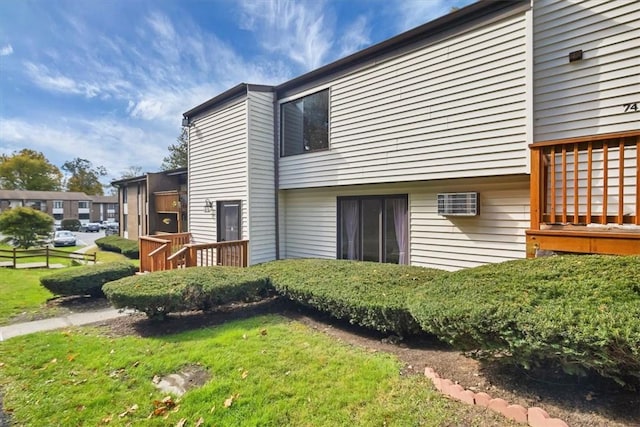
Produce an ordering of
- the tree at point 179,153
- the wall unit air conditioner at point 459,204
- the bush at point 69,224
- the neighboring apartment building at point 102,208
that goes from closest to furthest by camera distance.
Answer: the wall unit air conditioner at point 459,204 < the tree at point 179,153 < the bush at point 69,224 < the neighboring apartment building at point 102,208

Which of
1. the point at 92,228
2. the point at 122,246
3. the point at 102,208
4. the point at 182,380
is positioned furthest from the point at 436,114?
the point at 102,208

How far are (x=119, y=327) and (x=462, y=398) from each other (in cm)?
567

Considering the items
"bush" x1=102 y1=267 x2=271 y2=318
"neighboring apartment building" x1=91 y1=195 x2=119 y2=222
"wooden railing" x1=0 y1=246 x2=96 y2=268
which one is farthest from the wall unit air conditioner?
"neighboring apartment building" x1=91 y1=195 x2=119 y2=222

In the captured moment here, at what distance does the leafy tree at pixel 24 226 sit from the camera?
1994 cm

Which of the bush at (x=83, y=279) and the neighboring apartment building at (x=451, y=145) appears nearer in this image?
the neighboring apartment building at (x=451, y=145)

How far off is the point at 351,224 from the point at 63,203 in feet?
225

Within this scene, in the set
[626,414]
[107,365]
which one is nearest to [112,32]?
[107,365]

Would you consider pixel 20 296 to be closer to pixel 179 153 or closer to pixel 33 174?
pixel 179 153

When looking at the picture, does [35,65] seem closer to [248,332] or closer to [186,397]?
[248,332]

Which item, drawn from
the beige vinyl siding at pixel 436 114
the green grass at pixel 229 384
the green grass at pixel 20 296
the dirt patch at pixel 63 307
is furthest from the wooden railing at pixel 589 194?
the green grass at pixel 20 296

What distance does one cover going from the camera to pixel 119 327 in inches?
222

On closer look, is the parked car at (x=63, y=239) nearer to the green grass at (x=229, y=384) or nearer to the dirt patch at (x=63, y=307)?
the dirt patch at (x=63, y=307)

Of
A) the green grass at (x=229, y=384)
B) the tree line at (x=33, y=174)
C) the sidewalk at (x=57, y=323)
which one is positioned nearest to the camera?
the green grass at (x=229, y=384)

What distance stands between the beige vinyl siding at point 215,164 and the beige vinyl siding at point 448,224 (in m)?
2.07
